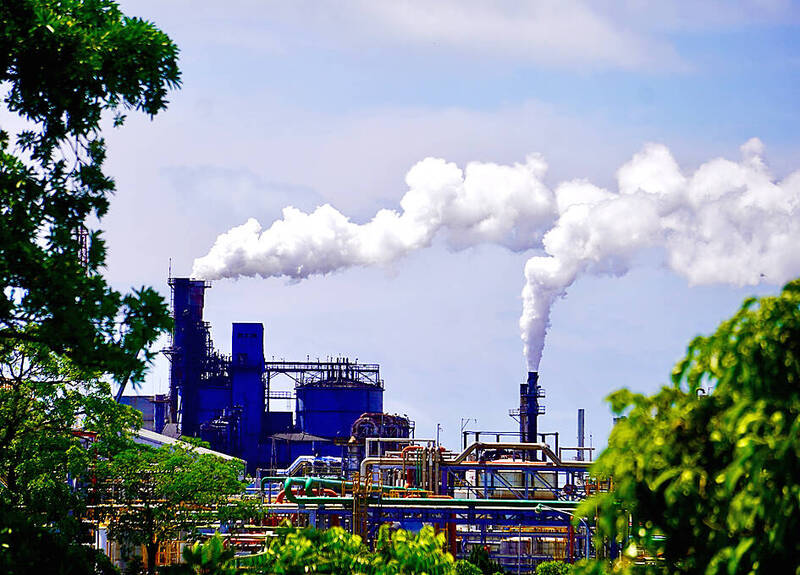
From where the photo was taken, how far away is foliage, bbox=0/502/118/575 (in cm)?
910

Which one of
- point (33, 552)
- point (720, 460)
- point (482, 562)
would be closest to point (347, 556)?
point (33, 552)

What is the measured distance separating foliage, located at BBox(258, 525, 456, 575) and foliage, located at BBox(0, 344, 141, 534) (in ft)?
46.2

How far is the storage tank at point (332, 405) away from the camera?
93000 millimetres

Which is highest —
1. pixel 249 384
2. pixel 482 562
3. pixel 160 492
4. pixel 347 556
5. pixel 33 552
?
pixel 249 384

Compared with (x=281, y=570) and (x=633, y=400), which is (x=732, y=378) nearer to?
(x=633, y=400)

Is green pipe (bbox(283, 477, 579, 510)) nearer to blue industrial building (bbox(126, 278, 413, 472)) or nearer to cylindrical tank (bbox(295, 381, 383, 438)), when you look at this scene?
blue industrial building (bbox(126, 278, 413, 472))

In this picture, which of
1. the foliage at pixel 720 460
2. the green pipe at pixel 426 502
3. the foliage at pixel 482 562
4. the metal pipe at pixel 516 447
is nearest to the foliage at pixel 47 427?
the green pipe at pixel 426 502

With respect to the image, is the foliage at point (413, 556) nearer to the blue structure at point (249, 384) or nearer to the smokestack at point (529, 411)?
the smokestack at point (529, 411)

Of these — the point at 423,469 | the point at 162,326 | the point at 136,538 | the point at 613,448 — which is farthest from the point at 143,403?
the point at 613,448

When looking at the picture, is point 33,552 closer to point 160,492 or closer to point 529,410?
point 160,492

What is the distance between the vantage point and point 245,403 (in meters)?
88.2

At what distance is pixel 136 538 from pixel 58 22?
2802 centimetres

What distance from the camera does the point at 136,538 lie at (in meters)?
37.0

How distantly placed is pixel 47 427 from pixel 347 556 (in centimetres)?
1774
